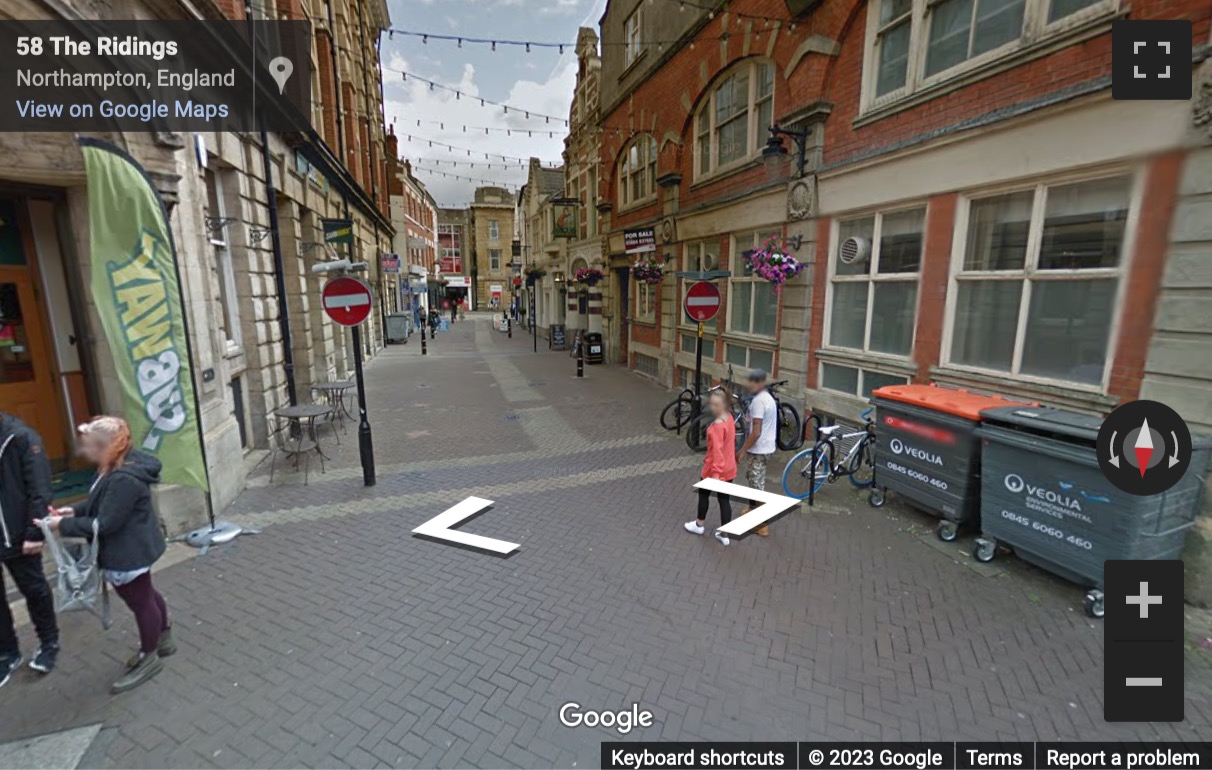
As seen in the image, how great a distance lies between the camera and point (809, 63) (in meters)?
7.89

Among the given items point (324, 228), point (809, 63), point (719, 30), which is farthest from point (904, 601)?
point (324, 228)

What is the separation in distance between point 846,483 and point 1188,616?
10.2 feet

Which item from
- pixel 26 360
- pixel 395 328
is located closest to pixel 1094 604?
pixel 26 360

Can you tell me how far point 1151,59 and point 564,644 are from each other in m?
6.63

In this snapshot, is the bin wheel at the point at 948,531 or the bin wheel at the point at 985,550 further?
the bin wheel at the point at 948,531

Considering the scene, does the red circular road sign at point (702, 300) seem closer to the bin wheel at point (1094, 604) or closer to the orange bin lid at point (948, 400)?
the orange bin lid at point (948, 400)

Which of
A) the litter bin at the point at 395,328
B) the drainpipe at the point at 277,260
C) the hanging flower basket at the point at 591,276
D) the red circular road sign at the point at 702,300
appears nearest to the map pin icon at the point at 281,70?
the drainpipe at the point at 277,260

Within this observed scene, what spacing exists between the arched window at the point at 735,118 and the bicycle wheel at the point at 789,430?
504 cm

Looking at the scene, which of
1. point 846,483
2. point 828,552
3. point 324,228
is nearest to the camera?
point 828,552

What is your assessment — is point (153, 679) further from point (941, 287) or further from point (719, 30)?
point (719, 30)

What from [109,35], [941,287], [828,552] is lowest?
[828,552]

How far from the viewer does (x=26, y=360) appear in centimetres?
516

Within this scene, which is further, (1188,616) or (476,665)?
(1188,616)

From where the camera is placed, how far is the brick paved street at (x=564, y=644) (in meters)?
2.86
